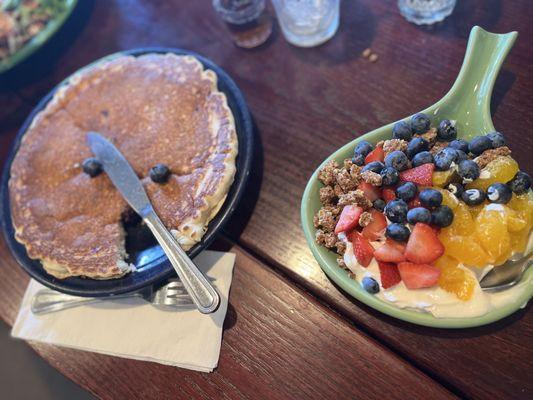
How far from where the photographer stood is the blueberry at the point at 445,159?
98 cm

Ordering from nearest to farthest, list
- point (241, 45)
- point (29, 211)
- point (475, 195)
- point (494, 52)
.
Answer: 1. point (475, 195)
2. point (494, 52)
3. point (29, 211)
4. point (241, 45)

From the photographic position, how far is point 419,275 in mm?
912

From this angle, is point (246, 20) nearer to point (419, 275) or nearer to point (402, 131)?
point (402, 131)

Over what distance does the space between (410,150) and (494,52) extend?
39 centimetres

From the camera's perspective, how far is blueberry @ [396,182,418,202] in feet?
3.20

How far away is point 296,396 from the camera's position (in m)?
1.06

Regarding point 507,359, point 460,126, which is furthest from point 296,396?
point 460,126

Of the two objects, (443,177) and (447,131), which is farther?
(447,131)

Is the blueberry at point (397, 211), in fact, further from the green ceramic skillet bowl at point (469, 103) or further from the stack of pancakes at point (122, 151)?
the stack of pancakes at point (122, 151)

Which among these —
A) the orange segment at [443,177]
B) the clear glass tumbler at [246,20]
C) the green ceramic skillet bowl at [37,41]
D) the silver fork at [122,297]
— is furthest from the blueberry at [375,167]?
the green ceramic skillet bowl at [37,41]

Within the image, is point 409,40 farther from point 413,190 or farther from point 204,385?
point 204,385

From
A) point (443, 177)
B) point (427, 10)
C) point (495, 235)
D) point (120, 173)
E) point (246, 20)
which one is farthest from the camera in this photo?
point (246, 20)

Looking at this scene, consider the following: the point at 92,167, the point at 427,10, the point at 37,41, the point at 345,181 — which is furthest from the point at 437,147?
the point at 37,41

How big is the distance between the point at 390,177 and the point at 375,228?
0.12 metres
